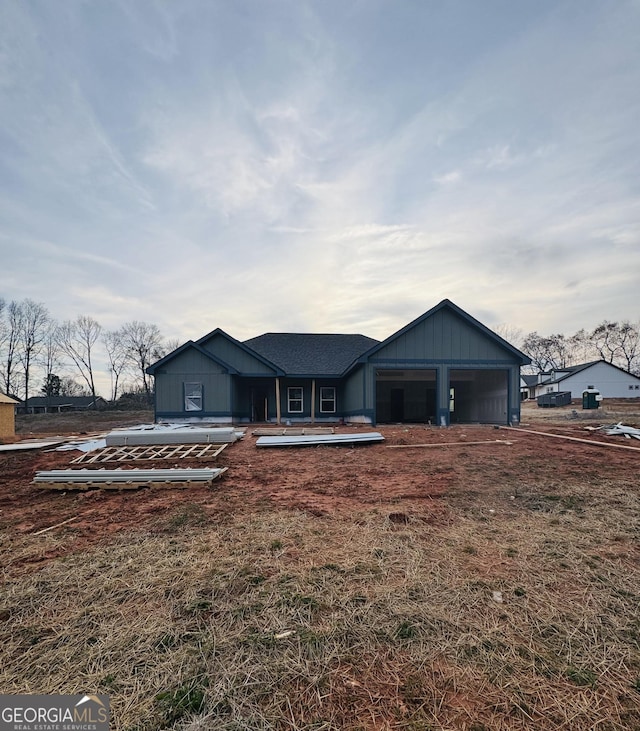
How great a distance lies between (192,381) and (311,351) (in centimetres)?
829

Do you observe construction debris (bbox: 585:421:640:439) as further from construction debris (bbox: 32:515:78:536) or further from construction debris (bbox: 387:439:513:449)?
construction debris (bbox: 32:515:78:536)

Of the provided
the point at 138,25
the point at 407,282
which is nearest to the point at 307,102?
the point at 138,25

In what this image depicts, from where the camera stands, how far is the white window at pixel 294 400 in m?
21.8

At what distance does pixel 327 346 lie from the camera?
80.7 ft

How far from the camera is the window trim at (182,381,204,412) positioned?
62.2 ft

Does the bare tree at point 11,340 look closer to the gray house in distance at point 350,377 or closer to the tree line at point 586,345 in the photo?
the gray house in distance at point 350,377

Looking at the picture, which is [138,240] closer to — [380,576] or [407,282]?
[407,282]

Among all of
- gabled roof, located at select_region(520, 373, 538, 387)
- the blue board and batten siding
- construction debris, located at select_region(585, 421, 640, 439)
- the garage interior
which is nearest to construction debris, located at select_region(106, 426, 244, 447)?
the blue board and batten siding

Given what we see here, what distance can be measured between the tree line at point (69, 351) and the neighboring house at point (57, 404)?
127 cm

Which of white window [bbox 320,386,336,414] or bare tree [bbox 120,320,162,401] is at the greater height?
bare tree [bbox 120,320,162,401]

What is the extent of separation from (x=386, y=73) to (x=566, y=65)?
19.4 feet

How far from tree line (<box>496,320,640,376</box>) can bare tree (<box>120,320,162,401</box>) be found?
2525 inches

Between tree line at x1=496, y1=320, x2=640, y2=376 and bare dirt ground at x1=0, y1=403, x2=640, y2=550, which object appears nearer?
bare dirt ground at x1=0, y1=403, x2=640, y2=550

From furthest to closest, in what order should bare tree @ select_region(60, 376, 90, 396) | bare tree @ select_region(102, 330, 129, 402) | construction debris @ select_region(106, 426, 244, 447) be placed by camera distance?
bare tree @ select_region(102, 330, 129, 402) → bare tree @ select_region(60, 376, 90, 396) → construction debris @ select_region(106, 426, 244, 447)
